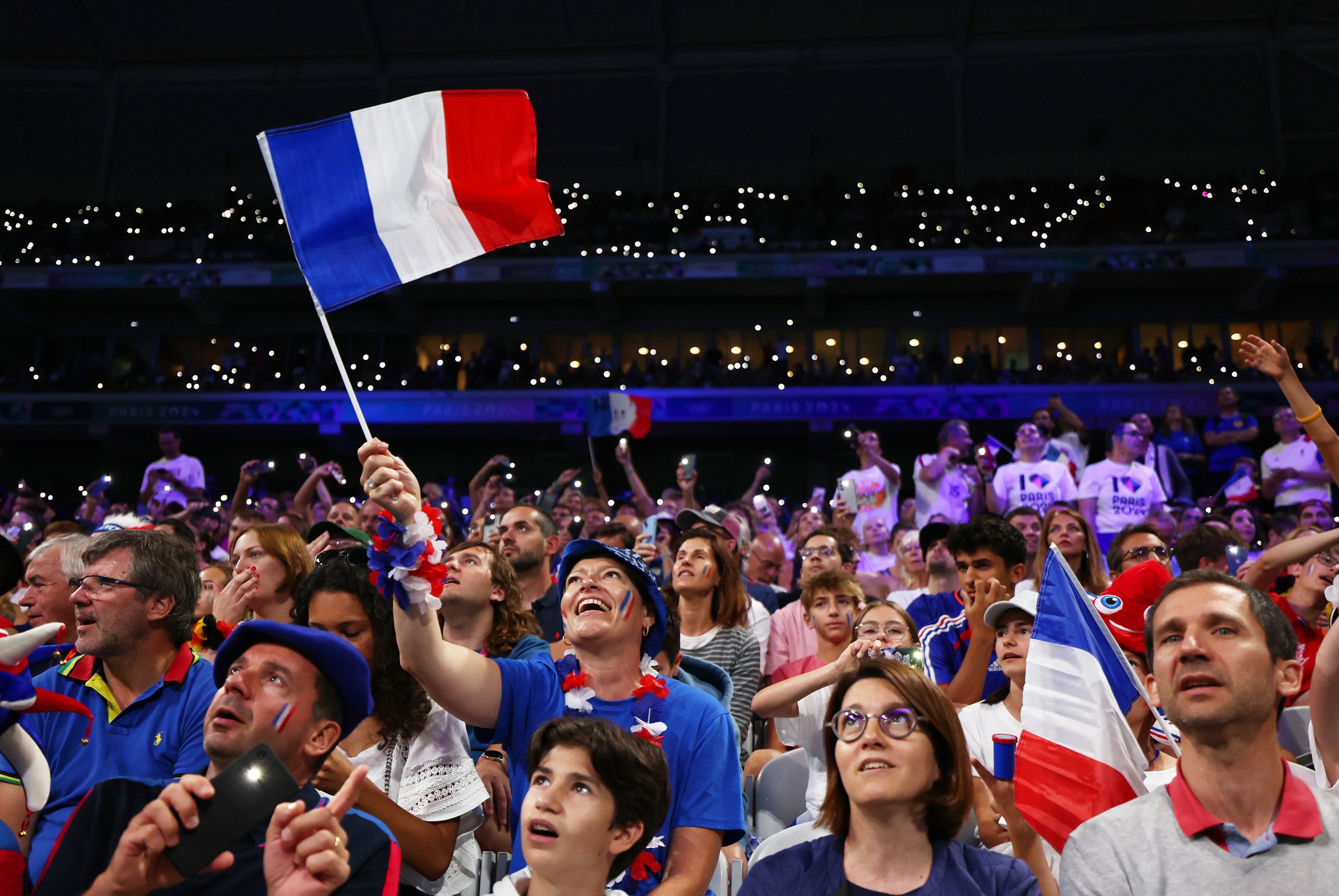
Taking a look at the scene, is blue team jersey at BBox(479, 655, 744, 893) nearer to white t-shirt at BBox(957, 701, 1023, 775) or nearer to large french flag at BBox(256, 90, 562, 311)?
white t-shirt at BBox(957, 701, 1023, 775)

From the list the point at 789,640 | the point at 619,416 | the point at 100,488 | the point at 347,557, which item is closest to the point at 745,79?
the point at 619,416

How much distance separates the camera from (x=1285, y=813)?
2.10 meters

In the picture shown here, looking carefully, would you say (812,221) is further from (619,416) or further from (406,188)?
(406,188)

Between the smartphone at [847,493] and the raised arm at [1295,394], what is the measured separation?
454 cm

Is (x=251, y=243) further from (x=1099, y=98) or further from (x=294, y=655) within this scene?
(x=294, y=655)

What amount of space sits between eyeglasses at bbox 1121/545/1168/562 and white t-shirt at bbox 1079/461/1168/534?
3.76m

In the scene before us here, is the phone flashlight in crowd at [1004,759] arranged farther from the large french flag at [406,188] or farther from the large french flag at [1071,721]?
the large french flag at [406,188]

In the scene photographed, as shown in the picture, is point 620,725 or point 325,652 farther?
point 620,725

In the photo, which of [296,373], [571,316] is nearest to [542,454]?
[571,316]

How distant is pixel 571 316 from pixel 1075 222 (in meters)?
9.36

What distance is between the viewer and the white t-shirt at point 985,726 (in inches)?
129

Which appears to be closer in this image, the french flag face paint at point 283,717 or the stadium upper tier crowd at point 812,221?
the french flag face paint at point 283,717

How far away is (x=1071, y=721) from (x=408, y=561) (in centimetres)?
163

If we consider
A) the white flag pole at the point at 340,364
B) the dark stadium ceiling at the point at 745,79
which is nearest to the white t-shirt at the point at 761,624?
the white flag pole at the point at 340,364
